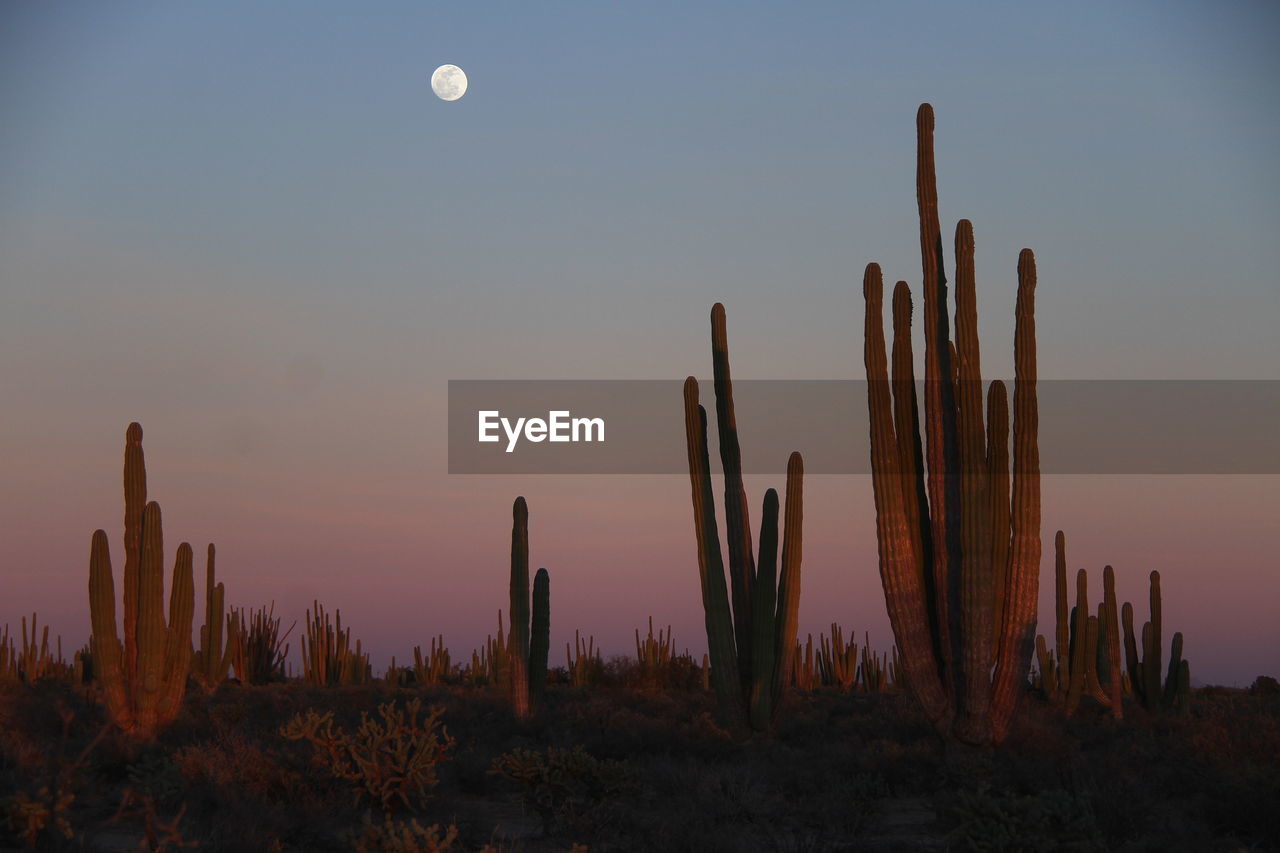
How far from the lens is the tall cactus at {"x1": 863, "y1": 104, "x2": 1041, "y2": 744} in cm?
1498

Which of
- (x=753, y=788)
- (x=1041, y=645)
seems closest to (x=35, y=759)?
(x=753, y=788)

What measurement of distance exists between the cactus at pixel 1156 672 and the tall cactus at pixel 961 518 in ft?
31.2

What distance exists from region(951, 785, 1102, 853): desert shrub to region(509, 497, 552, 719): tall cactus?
11301 millimetres

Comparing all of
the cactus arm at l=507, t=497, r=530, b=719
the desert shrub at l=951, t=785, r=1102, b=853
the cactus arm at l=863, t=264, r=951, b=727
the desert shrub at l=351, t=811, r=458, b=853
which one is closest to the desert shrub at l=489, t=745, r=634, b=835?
the desert shrub at l=351, t=811, r=458, b=853

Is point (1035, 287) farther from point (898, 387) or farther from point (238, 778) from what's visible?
point (238, 778)

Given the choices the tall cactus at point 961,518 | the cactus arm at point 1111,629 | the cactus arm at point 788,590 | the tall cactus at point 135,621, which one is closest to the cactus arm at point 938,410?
the tall cactus at point 961,518

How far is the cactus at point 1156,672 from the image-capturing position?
2334 centimetres

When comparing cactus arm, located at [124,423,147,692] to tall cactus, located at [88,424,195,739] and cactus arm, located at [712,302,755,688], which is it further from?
cactus arm, located at [712,302,755,688]

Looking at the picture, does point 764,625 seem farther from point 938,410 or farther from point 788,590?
point 938,410

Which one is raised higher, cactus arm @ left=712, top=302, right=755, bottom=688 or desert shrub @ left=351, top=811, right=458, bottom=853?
cactus arm @ left=712, top=302, right=755, bottom=688

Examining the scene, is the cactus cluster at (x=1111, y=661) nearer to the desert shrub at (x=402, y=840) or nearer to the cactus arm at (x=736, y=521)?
the cactus arm at (x=736, y=521)

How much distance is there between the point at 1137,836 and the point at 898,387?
647 cm

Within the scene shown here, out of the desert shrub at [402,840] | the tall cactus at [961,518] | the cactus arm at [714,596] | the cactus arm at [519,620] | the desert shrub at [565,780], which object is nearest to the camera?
the desert shrub at [402,840]

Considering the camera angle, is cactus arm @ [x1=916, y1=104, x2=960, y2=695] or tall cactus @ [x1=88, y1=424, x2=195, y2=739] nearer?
cactus arm @ [x1=916, y1=104, x2=960, y2=695]
